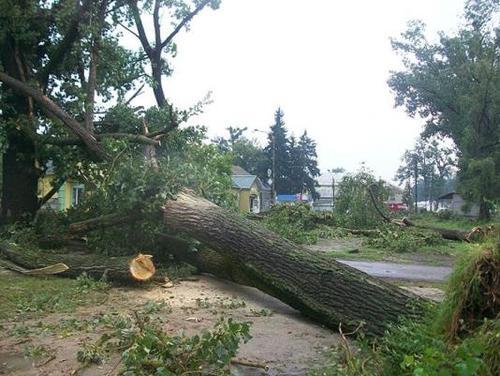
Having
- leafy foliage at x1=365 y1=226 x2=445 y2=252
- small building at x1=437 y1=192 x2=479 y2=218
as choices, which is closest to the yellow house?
leafy foliage at x1=365 y1=226 x2=445 y2=252

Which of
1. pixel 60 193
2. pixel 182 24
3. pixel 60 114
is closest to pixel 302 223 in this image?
pixel 182 24

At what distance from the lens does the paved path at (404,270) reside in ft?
31.2

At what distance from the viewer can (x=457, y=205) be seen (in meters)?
58.7

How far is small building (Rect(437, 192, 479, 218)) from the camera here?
3466 centimetres

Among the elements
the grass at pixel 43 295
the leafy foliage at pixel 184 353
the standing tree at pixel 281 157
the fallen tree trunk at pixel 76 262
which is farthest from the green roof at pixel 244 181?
the leafy foliage at pixel 184 353

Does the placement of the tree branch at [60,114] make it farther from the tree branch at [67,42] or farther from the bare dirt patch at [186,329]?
the bare dirt patch at [186,329]

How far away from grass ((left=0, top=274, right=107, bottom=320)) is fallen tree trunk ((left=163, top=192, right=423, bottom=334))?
1.52 m

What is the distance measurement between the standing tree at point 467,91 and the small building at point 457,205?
1.51 metres

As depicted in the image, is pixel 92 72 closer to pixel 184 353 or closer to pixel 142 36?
pixel 142 36

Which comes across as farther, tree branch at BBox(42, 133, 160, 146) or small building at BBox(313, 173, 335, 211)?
small building at BBox(313, 173, 335, 211)

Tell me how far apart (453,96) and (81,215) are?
32882 millimetres

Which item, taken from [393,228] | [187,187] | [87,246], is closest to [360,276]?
[187,187]

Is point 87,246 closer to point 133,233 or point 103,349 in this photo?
point 133,233

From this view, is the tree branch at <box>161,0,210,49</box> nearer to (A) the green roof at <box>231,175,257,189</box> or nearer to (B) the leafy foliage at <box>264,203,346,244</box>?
(B) the leafy foliage at <box>264,203,346,244</box>
